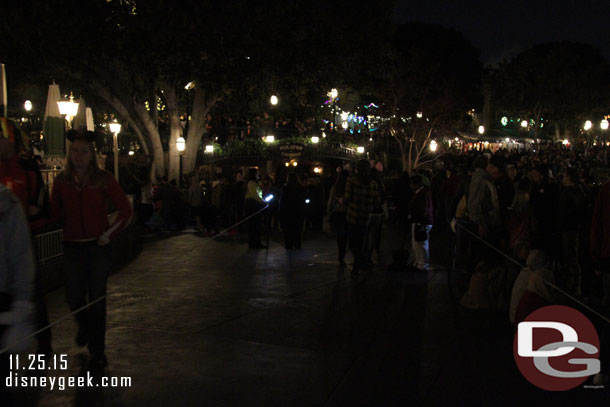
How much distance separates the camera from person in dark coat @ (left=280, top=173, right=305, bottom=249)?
12.5 m

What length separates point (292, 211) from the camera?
12469mm

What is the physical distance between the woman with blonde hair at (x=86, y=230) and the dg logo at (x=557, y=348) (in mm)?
3832

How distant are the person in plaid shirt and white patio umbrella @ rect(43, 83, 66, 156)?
8.40 metres

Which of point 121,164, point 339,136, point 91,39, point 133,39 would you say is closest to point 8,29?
point 91,39

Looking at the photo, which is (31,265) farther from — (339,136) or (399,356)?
(339,136)

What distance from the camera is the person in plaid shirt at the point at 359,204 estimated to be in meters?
10.0

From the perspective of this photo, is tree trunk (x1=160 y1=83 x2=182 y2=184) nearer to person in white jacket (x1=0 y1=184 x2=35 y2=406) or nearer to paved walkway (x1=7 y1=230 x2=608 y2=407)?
paved walkway (x1=7 y1=230 x2=608 y2=407)

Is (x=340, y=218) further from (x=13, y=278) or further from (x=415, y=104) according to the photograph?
(x=415, y=104)

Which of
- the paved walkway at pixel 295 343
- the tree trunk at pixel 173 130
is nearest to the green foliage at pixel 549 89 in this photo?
the tree trunk at pixel 173 130

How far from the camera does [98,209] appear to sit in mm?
5406

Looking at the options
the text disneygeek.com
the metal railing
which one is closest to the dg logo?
the text disneygeek.com

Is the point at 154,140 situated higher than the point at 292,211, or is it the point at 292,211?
the point at 154,140

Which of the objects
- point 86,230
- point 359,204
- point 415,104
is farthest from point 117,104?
point 415,104

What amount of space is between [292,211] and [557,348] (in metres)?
7.38
